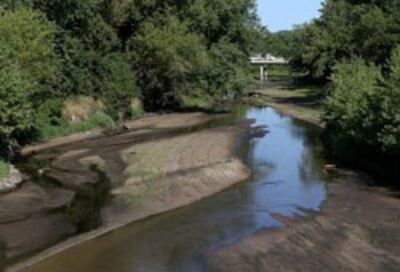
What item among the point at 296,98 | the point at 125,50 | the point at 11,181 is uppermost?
the point at 125,50

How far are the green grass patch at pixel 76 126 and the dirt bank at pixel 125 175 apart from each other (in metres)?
1.41

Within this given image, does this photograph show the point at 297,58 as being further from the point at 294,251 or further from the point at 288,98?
the point at 294,251

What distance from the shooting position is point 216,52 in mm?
87438

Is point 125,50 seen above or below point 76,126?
above

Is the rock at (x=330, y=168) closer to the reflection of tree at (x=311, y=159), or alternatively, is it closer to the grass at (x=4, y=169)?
the reflection of tree at (x=311, y=159)

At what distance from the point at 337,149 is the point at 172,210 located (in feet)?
61.6

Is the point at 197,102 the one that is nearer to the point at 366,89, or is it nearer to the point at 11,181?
the point at 366,89

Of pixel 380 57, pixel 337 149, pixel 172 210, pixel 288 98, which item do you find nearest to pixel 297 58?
pixel 288 98

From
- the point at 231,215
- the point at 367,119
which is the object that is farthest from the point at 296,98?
the point at 231,215

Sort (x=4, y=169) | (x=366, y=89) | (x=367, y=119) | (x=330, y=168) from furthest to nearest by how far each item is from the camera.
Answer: (x=366, y=89) < (x=330, y=168) < (x=367, y=119) < (x=4, y=169)

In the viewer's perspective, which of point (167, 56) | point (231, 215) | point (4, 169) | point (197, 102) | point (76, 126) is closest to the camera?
point (231, 215)

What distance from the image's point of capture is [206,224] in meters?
35.1

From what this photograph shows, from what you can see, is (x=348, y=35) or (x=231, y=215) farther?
(x=348, y=35)

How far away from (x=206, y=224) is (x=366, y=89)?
20.4 m
